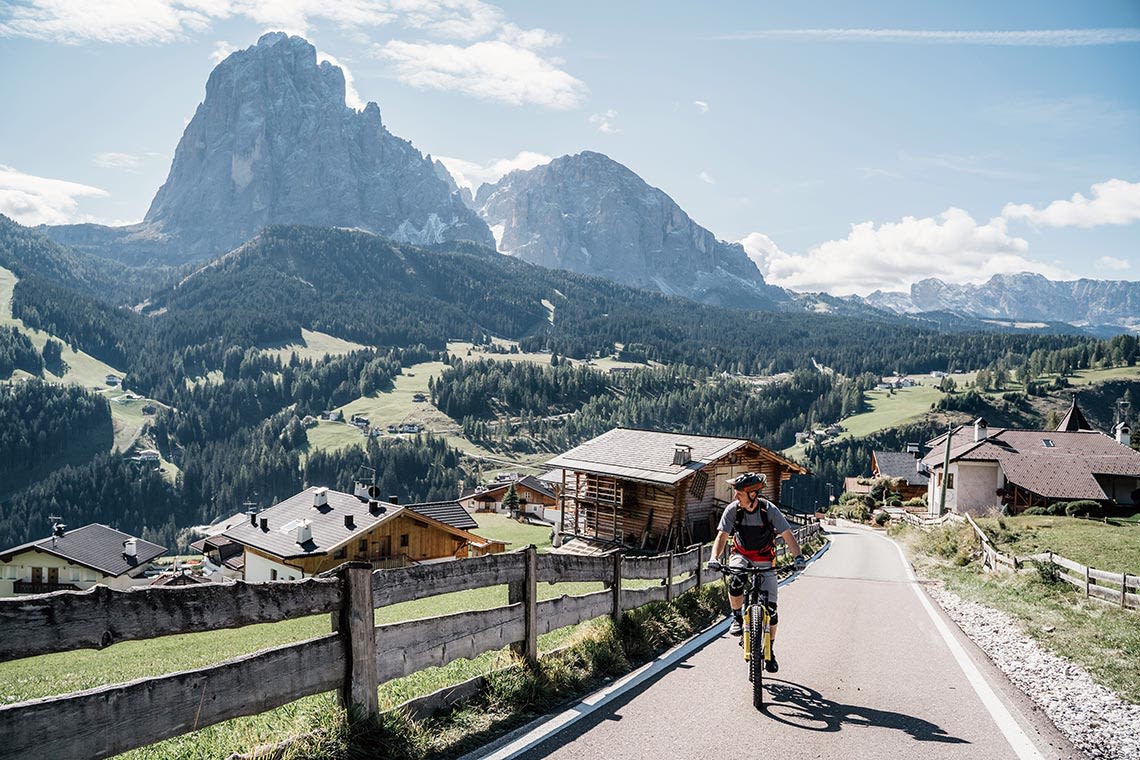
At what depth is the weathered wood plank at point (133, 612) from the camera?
3521 millimetres

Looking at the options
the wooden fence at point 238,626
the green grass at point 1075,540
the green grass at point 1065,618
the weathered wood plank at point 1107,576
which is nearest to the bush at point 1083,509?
the green grass at point 1075,540

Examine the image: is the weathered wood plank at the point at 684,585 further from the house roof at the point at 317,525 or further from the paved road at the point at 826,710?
the house roof at the point at 317,525

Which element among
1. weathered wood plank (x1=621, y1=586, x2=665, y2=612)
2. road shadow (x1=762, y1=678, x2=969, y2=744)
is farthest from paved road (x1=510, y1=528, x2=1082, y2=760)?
weathered wood plank (x1=621, y1=586, x2=665, y2=612)

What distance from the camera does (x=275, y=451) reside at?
173750 millimetres

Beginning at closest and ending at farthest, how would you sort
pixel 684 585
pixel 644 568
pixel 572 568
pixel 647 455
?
pixel 572 568, pixel 644 568, pixel 684 585, pixel 647 455

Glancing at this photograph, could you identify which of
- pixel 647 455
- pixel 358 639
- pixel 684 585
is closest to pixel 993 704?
pixel 684 585

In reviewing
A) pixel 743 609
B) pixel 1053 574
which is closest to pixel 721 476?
pixel 1053 574

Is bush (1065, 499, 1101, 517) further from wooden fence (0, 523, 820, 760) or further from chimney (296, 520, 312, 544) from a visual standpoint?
chimney (296, 520, 312, 544)

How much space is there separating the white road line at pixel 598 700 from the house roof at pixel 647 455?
2416cm

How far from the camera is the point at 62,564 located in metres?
58.3

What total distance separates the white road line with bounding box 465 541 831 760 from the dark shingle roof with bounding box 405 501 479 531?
3967 cm

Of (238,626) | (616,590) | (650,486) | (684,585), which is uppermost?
(238,626)

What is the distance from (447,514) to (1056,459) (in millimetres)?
42464

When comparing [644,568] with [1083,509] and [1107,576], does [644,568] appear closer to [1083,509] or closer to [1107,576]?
[1107,576]
